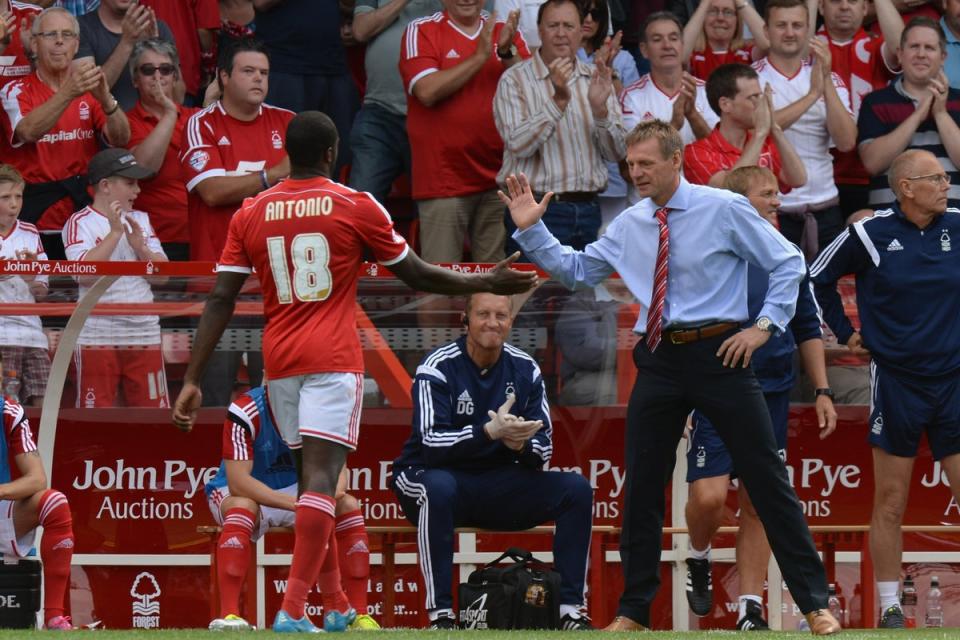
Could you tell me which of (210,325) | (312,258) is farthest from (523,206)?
(210,325)

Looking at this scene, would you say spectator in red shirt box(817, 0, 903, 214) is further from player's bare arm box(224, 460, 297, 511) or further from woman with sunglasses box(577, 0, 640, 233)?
Answer: player's bare arm box(224, 460, 297, 511)

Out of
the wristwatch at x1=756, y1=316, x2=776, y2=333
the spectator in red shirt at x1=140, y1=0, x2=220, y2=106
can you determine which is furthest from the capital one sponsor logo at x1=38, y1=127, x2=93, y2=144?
the wristwatch at x1=756, y1=316, x2=776, y2=333

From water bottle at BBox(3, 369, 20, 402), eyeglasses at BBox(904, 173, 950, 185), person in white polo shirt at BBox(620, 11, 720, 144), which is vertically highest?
person in white polo shirt at BBox(620, 11, 720, 144)

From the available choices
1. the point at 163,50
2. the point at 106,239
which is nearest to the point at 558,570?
the point at 106,239

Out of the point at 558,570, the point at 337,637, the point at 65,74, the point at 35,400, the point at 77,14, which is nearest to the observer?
the point at 337,637

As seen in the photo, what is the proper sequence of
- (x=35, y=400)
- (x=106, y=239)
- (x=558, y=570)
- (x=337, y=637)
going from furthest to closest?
(x=106, y=239) → (x=35, y=400) → (x=558, y=570) → (x=337, y=637)

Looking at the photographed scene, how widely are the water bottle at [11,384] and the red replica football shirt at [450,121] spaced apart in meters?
2.97

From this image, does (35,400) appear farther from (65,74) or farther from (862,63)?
(862,63)

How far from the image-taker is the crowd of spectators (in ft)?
35.0

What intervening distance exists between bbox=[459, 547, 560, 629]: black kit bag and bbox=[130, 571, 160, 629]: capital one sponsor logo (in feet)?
6.20

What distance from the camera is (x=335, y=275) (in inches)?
271

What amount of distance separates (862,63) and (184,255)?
4.89 meters

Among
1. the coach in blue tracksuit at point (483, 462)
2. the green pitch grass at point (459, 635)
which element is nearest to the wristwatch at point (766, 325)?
the green pitch grass at point (459, 635)

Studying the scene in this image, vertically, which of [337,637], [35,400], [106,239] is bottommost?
[337,637]
